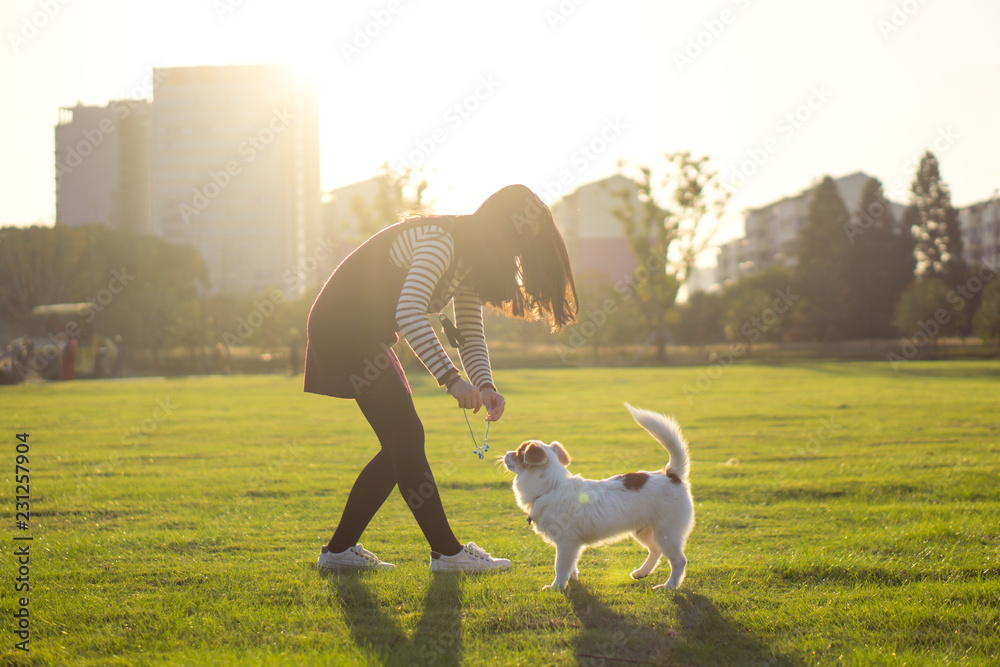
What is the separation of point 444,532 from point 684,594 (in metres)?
1.23

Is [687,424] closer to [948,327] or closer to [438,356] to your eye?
[438,356]

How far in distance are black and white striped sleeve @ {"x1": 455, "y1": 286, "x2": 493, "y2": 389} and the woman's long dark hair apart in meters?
0.11

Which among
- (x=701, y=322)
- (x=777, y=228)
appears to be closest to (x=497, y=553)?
(x=701, y=322)

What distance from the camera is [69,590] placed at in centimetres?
346

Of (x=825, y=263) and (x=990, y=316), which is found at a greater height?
(x=825, y=263)

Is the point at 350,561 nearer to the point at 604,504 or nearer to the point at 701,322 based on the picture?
the point at 604,504

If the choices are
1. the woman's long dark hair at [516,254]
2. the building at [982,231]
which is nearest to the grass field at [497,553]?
the woman's long dark hair at [516,254]

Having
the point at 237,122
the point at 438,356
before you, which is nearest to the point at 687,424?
the point at 438,356

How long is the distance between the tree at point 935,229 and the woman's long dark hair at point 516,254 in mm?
57793

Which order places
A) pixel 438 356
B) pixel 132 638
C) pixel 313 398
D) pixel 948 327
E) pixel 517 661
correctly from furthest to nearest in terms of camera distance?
pixel 948 327 → pixel 313 398 → pixel 438 356 → pixel 132 638 → pixel 517 661

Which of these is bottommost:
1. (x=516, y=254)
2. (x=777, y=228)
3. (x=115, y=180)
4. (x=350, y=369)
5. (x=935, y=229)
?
(x=350, y=369)

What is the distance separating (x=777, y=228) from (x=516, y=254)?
84337 mm

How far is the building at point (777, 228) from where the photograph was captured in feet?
248

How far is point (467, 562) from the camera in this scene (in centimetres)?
374
